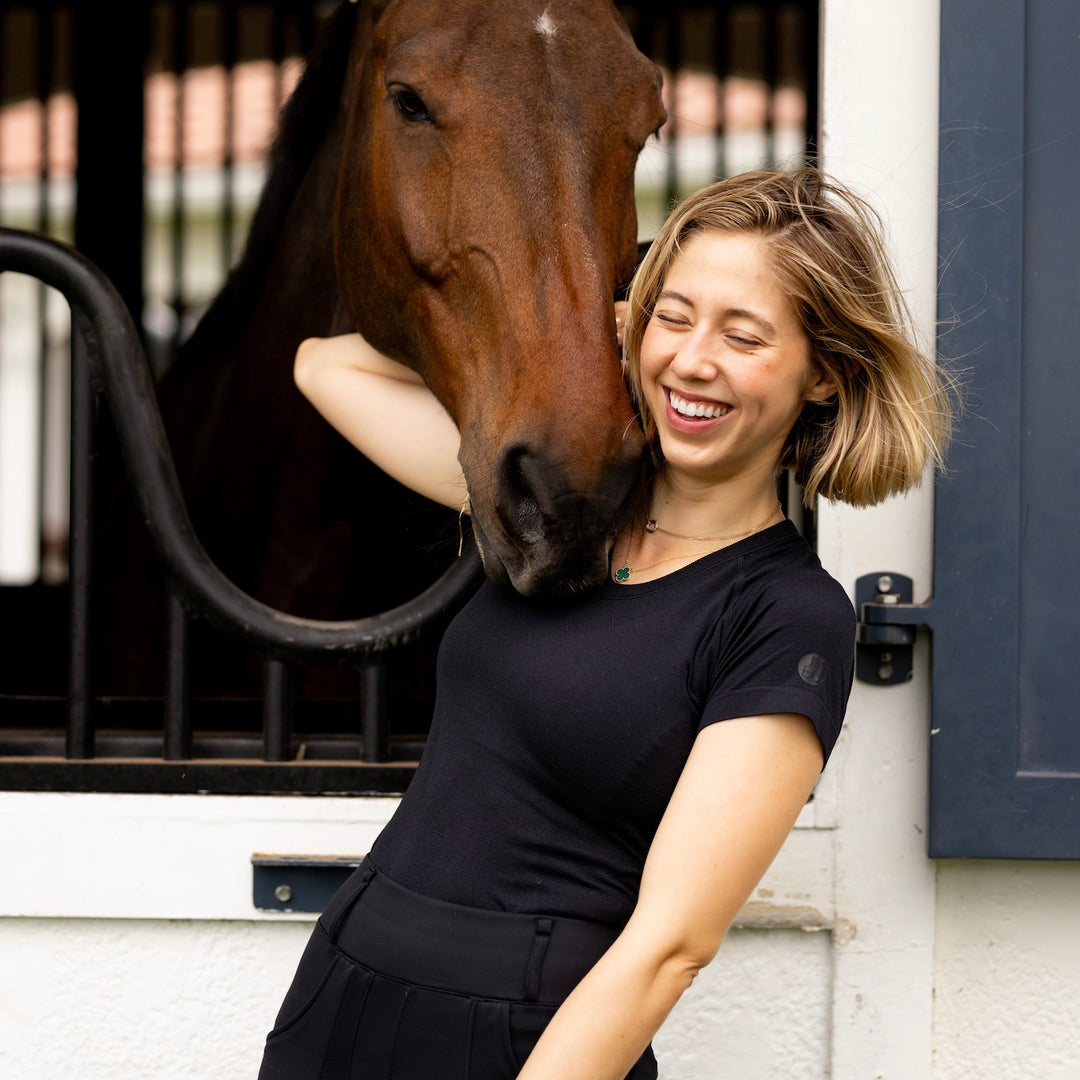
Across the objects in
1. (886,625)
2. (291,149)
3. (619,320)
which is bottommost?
(886,625)

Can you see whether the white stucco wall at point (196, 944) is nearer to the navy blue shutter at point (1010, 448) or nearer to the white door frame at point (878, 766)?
the white door frame at point (878, 766)

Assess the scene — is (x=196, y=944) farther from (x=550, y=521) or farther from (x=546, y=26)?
(x=546, y=26)

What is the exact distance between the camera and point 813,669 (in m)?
0.90

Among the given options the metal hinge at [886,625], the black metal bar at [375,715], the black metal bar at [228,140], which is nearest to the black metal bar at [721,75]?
the black metal bar at [228,140]

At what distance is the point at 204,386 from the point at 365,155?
1.02m

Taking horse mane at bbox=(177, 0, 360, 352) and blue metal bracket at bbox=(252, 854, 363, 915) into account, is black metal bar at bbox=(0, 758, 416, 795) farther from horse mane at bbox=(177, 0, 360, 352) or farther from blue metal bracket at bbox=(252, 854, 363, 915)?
horse mane at bbox=(177, 0, 360, 352)

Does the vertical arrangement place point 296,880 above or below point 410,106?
below

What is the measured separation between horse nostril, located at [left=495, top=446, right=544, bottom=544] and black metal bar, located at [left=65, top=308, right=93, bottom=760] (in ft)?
2.06

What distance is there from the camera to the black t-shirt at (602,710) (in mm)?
920

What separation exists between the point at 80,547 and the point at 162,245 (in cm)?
628

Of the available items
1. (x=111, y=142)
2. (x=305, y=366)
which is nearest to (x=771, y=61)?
(x=111, y=142)

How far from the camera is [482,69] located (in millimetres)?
1393

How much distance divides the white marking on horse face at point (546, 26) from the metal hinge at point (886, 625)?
754mm

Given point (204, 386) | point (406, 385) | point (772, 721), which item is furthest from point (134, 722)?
point (772, 721)
